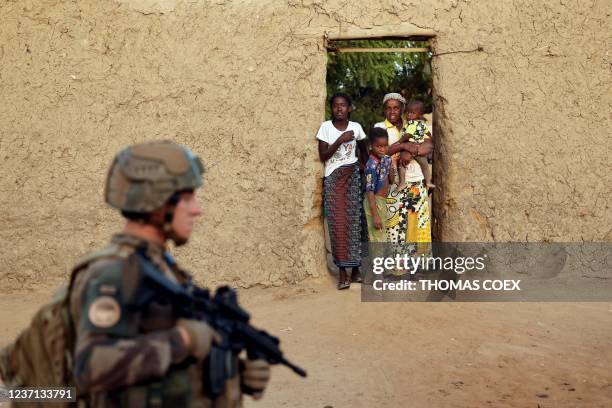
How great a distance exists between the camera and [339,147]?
650 cm

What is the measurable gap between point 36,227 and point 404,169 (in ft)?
9.65

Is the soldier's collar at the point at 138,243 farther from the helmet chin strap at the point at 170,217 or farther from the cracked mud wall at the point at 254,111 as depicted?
the cracked mud wall at the point at 254,111

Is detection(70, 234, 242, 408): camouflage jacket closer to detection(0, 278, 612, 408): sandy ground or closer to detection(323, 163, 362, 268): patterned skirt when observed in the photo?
detection(0, 278, 612, 408): sandy ground

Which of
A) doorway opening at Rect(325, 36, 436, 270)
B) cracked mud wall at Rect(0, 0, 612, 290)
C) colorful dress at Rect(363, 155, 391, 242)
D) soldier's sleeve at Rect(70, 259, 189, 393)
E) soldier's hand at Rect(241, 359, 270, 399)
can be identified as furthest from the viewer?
doorway opening at Rect(325, 36, 436, 270)

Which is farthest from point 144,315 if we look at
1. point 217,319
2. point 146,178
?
point 146,178

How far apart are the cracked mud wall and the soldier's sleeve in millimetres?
4455

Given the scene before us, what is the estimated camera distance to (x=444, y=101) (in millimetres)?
6438

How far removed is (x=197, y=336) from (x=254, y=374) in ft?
0.87

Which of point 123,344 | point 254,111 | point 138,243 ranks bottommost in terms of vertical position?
point 123,344

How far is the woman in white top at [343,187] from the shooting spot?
6516 millimetres

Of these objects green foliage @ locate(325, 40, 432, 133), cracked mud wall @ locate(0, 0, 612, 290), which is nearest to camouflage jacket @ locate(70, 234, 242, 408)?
cracked mud wall @ locate(0, 0, 612, 290)

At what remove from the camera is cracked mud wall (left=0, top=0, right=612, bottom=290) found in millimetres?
6375

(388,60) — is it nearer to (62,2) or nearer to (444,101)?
(444,101)

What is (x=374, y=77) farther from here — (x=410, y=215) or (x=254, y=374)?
(x=254, y=374)
